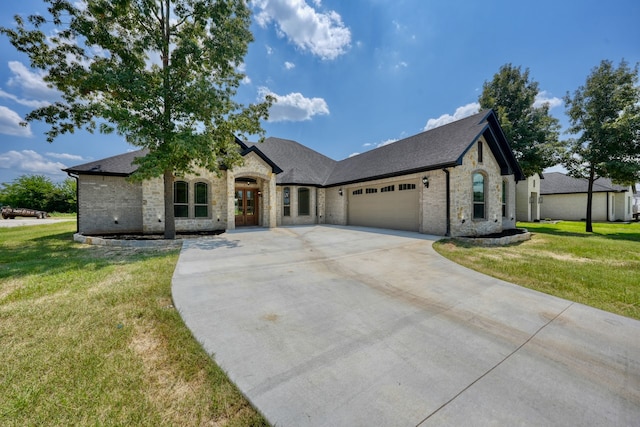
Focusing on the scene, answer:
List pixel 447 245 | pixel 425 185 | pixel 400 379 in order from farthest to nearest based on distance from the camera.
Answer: pixel 425 185, pixel 447 245, pixel 400 379

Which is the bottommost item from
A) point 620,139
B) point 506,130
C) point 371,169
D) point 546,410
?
point 546,410

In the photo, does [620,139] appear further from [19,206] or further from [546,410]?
[19,206]

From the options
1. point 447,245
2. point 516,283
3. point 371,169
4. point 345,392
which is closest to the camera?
point 345,392

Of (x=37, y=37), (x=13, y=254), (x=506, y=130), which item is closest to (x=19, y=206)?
(x=37, y=37)

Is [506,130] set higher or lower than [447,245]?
higher

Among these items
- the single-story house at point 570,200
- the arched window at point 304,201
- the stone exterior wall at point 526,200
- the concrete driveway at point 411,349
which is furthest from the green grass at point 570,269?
the single-story house at point 570,200

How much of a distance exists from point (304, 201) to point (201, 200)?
7174mm

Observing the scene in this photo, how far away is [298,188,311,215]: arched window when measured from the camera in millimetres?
17641

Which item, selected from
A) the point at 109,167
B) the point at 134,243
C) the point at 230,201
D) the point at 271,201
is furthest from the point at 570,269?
the point at 109,167

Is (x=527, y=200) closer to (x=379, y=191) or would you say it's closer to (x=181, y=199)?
(x=379, y=191)

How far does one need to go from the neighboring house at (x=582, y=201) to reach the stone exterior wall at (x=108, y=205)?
115ft

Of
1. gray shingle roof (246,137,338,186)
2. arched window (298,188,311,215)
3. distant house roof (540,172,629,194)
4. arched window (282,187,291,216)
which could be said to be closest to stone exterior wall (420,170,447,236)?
gray shingle roof (246,137,338,186)

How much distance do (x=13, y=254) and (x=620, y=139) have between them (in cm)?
2853

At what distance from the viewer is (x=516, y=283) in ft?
17.2
